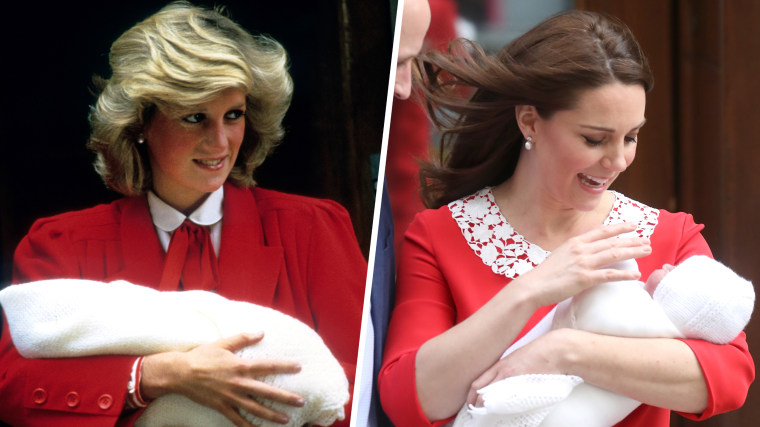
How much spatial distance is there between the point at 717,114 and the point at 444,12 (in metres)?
0.50

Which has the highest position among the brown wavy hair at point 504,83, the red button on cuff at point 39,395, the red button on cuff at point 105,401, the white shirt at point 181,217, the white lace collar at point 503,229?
the brown wavy hair at point 504,83

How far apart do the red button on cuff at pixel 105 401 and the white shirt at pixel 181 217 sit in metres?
0.24

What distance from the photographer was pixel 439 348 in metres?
1.22

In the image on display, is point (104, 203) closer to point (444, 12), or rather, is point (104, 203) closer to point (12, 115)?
point (12, 115)

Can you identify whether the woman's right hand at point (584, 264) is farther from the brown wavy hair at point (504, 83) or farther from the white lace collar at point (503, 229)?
the brown wavy hair at point (504, 83)

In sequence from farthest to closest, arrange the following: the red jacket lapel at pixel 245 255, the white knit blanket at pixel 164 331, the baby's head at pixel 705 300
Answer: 1. the red jacket lapel at pixel 245 255
2. the white knit blanket at pixel 164 331
3. the baby's head at pixel 705 300

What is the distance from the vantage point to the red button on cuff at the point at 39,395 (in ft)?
4.06

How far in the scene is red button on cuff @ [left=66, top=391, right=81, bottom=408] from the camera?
1237 mm

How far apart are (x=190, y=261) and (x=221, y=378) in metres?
0.19

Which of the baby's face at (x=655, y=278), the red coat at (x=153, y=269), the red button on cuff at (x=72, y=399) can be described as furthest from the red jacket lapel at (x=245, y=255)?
the baby's face at (x=655, y=278)

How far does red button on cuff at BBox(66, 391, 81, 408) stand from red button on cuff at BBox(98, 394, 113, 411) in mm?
33

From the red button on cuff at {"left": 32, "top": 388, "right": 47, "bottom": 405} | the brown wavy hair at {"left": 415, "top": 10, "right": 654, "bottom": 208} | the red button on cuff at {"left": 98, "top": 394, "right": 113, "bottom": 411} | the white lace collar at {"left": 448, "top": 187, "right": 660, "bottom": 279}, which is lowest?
the red button on cuff at {"left": 32, "top": 388, "right": 47, "bottom": 405}

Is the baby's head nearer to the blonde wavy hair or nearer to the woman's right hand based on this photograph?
the woman's right hand

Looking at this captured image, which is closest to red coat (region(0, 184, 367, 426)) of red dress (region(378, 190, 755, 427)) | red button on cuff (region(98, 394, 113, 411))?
red button on cuff (region(98, 394, 113, 411))
